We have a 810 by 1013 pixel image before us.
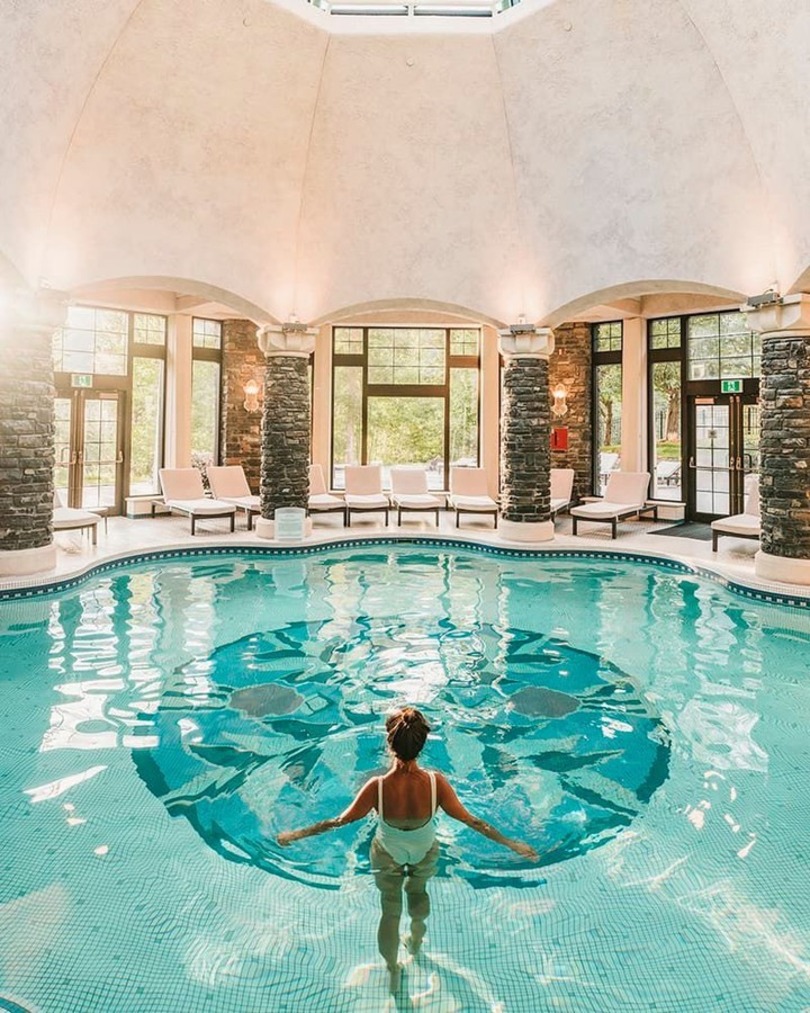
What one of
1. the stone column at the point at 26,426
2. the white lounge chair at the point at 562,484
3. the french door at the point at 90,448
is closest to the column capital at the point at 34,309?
the stone column at the point at 26,426

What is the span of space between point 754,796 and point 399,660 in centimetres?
304

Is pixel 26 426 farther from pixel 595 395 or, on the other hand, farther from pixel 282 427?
pixel 595 395

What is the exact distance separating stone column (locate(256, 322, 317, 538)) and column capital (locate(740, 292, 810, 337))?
6556 mm

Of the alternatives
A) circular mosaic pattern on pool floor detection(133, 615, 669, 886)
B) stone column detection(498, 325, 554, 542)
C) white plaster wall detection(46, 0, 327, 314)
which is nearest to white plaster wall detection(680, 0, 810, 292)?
stone column detection(498, 325, 554, 542)

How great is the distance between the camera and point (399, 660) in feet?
20.1

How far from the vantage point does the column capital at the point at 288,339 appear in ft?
36.7

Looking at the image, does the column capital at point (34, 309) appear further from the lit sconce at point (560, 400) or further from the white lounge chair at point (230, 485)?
the lit sconce at point (560, 400)

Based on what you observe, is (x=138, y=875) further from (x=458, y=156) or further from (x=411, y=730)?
(x=458, y=156)

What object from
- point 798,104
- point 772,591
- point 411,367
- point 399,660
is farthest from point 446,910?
point 411,367

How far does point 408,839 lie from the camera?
264 centimetres

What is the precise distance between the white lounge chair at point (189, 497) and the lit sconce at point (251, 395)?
2127 millimetres

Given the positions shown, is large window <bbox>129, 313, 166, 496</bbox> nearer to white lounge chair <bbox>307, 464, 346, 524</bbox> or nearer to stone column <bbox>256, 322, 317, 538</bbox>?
white lounge chair <bbox>307, 464, 346, 524</bbox>

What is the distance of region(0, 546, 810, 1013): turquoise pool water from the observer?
2.55 metres

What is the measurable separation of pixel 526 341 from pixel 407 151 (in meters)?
3.32
